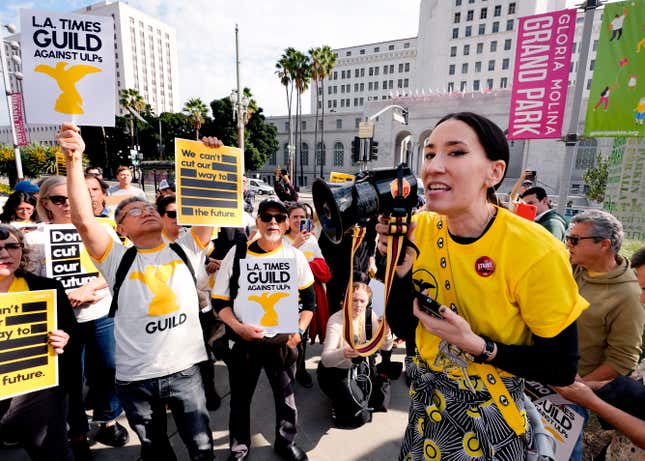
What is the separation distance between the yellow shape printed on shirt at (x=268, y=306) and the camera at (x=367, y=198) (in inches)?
50.8

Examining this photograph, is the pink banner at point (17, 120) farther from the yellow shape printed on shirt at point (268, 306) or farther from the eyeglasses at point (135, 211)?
the yellow shape printed on shirt at point (268, 306)

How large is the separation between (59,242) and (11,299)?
2.93 ft

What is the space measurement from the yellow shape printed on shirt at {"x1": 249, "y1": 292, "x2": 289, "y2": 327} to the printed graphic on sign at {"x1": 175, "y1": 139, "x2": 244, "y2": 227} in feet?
2.69

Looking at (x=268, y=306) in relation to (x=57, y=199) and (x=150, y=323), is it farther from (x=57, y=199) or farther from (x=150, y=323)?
(x=57, y=199)

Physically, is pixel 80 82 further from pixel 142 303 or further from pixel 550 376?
pixel 550 376

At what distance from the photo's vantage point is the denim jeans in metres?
2.10

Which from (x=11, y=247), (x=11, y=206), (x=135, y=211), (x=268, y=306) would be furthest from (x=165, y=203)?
(x=11, y=206)

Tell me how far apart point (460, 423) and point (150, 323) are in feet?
6.11

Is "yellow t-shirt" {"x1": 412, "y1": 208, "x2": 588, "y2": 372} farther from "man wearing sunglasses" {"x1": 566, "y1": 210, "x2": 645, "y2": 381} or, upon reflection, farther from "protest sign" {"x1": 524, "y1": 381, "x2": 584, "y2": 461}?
"man wearing sunglasses" {"x1": 566, "y1": 210, "x2": 645, "y2": 381}

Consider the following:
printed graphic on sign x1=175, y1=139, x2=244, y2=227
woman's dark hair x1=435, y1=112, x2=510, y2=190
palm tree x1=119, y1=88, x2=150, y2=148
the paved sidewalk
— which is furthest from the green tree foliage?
palm tree x1=119, y1=88, x2=150, y2=148

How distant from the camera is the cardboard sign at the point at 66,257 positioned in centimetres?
253

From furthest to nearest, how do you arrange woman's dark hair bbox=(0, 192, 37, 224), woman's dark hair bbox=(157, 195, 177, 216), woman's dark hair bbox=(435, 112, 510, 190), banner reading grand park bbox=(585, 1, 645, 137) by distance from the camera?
1. banner reading grand park bbox=(585, 1, 645, 137)
2. woman's dark hair bbox=(0, 192, 37, 224)
3. woman's dark hair bbox=(157, 195, 177, 216)
4. woman's dark hair bbox=(435, 112, 510, 190)

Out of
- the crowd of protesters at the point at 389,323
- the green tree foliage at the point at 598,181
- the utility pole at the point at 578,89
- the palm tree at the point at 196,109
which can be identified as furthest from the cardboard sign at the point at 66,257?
the palm tree at the point at 196,109

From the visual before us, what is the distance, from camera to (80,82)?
2537 millimetres
